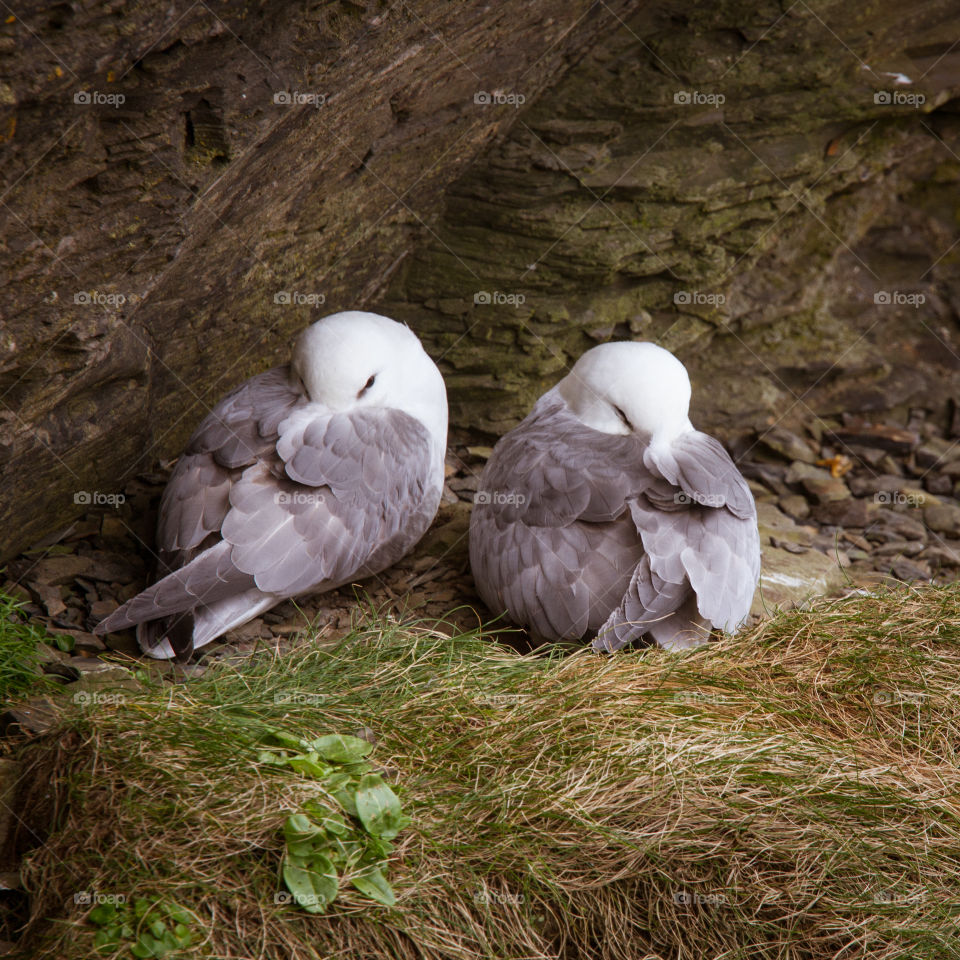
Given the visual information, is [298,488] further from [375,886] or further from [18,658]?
[375,886]

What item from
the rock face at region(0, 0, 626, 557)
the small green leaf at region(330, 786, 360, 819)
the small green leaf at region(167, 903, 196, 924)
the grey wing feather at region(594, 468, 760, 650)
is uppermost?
the rock face at region(0, 0, 626, 557)

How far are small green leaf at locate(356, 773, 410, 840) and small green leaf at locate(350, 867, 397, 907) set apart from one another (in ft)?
0.30

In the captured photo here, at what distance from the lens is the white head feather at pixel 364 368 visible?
13.3 feet

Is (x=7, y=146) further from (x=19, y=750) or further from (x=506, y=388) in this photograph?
(x=506, y=388)

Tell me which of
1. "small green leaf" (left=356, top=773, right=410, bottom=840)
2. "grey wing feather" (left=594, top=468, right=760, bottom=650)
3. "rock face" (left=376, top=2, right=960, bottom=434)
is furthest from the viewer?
"rock face" (left=376, top=2, right=960, bottom=434)

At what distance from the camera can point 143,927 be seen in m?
2.45

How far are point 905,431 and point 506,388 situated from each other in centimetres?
226

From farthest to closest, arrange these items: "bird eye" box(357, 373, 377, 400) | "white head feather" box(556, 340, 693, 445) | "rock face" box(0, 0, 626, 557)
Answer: "bird eye" box(357, 373, 377, 400) → "white head feather" box(556, 340, 693, 445) → "rock face" box(0, 0, 626, 557)

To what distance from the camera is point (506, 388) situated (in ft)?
17.5

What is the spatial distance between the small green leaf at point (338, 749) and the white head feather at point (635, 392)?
169 centimetres

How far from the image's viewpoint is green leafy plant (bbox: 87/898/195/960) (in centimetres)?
241

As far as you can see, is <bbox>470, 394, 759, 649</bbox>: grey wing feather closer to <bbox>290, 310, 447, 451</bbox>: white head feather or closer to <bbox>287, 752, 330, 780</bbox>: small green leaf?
<bbox>290, 310, 447, 451</bbox>: white head feather

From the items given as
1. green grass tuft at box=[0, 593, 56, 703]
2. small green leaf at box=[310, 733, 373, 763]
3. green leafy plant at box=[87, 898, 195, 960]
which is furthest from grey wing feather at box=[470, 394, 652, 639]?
green leafy plant at box=[87, 898, 195, 960]

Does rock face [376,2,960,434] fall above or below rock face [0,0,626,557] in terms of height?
below
